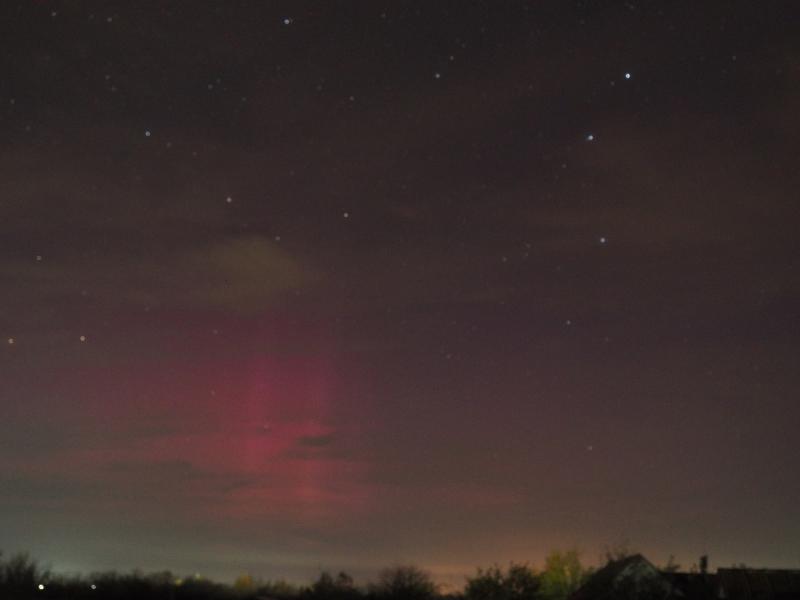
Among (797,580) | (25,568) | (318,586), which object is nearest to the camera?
(797,580)

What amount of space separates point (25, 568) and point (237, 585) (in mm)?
19461

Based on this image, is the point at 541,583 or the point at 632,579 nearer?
the point at 632,579

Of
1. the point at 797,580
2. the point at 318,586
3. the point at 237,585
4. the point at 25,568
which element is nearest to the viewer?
the point at 797,580

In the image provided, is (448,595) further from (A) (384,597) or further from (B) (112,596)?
(B) (112,596)

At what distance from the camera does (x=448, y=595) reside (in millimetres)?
89688

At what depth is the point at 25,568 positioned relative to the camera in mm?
84812

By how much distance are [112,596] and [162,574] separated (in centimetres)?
712

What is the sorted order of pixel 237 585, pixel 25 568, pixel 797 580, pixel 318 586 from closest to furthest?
pixel 797 580 → pixel 25 568 → pixel 318 586 → pixel 237 585

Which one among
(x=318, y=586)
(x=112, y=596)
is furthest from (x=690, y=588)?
(x=112, y=596)

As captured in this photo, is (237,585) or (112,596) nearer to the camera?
(112,596)

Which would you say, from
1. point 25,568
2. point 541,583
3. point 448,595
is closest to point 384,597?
point 448,595

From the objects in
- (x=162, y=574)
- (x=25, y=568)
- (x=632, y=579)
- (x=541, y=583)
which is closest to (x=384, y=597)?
(x=541, y=583)

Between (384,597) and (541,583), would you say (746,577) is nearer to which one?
(541,583)

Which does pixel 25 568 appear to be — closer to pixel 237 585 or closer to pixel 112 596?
pixel 112 596
